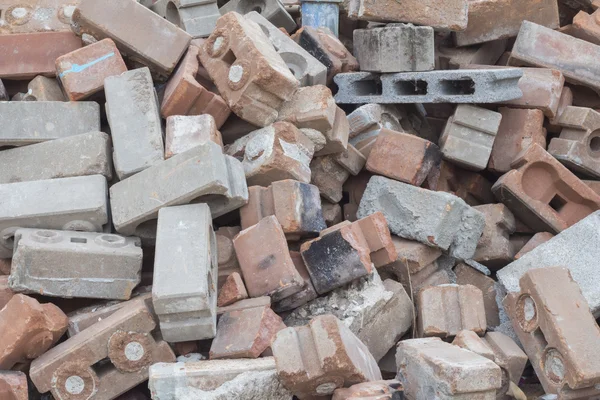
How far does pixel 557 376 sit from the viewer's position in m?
3.57

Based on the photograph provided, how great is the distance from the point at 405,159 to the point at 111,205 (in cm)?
190

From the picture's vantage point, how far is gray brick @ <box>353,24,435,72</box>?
5098 millimetres

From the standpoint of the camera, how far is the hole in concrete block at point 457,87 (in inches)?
203

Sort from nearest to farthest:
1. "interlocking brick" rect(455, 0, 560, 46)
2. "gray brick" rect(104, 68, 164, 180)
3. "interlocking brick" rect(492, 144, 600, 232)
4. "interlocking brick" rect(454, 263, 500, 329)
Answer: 1. "gray brick" rect(104, 68, 164, 180)
2. "interlocking brick" rect(454, 263, 500, 329)
3. "interlocking brick" rect(492, 144, 600, 232)
4. "interlocking brick" rect(455, 0, 560, 46)

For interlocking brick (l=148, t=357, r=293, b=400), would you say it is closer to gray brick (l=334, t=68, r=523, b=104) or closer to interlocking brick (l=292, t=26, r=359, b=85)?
gray brick (l=334, t=68, r=523, b=104)

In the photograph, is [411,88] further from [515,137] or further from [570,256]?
[570,256]

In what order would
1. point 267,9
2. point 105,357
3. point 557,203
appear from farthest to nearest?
point 267,9 < point 557,203 < point 105,357

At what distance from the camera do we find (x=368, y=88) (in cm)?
546

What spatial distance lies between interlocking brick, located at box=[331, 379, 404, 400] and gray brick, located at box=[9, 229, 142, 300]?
1330 mm

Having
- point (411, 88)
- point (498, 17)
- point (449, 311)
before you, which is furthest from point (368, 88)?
point (449, 311)

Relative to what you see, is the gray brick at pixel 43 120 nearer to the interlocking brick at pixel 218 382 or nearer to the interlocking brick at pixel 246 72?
the interlocking brick at pixel 246 72

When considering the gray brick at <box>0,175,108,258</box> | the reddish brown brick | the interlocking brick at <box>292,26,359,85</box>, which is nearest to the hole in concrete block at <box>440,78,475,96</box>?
the interlocking brick at <box>292,26,359,85</box>

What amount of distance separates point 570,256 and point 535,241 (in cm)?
42

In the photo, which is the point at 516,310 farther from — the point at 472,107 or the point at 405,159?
the point at 472,107
